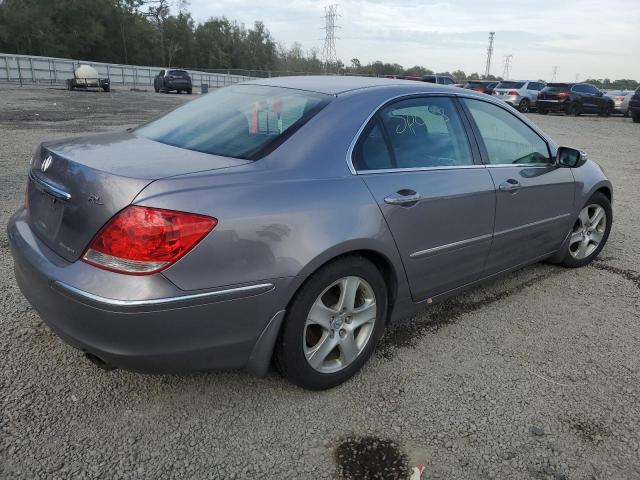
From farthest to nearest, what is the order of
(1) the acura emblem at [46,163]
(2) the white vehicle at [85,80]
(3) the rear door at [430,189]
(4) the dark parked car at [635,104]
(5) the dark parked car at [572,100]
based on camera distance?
(2) the white vehicle at [85,80], (5) the dark parked car at [572,100], (4) the dark parked car at [635,104], (3) the rear door at [430,189], (1) the acura emblem at [46,163]

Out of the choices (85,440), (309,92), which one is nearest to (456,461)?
(85,440)

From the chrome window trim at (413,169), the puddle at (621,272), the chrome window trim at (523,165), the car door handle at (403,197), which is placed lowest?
the puddle at (621,272)

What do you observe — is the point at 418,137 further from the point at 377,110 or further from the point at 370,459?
the point at 370,459

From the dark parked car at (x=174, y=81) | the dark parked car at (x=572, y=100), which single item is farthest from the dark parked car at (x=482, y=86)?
the dark parked car at (x=174, y=81)

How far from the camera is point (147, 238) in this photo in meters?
2.08

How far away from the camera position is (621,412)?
267cm

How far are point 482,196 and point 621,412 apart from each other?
1.41m

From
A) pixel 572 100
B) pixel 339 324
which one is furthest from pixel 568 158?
pixel 572 100

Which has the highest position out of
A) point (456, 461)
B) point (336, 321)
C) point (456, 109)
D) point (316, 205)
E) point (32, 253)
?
point (456, 109)

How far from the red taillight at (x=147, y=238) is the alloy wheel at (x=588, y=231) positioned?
138 inches

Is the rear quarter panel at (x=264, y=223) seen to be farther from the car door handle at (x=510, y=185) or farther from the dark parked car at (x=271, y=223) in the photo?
the car door handle at (x=510, y=185)

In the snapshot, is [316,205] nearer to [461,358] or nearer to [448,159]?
[448,159]

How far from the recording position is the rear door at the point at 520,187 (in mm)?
3506

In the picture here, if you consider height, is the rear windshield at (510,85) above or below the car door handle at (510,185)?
above
